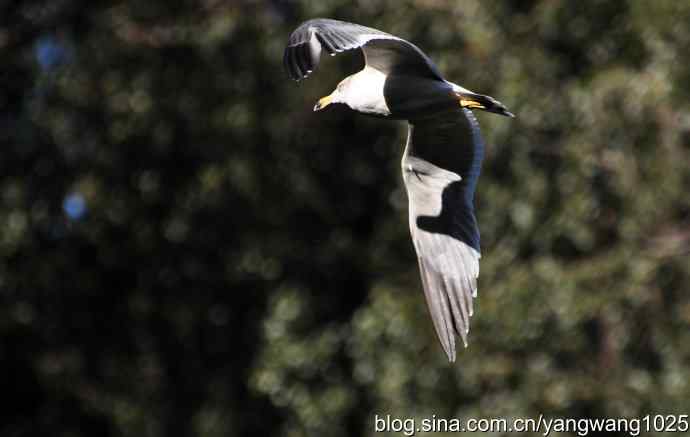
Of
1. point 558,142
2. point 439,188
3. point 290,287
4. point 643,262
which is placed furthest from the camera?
point 290,287

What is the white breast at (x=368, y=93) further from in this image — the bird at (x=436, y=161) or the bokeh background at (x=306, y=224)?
the bokeh background at (x=306, y=224)

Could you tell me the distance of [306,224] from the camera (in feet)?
28.5

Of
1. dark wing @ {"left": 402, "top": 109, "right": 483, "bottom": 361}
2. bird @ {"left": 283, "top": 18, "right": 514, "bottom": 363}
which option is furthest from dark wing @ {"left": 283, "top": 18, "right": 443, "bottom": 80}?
dark wing @ {"left": 402, "top": 109, "right": 483, "bottom": 361}

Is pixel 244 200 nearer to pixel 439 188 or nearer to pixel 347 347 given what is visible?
pixel 347 347

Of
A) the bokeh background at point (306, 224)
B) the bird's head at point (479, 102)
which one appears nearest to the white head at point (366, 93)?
the bird's head at point (479, 102)

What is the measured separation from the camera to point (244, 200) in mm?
8586

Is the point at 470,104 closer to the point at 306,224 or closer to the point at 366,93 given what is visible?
the point at 366,93

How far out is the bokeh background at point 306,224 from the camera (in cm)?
732

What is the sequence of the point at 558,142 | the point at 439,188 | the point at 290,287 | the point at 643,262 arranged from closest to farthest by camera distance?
the point at 439,188
the point at 643,262
the point at 558,142
the point at 290,287

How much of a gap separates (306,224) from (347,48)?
15.2ft

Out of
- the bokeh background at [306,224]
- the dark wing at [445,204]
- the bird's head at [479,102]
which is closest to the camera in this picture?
the bird's head at [479,102]

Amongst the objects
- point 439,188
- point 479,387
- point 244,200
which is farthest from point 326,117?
point 439,188

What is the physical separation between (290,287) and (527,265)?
1.60 m

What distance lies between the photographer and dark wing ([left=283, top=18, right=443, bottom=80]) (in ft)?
14.0
